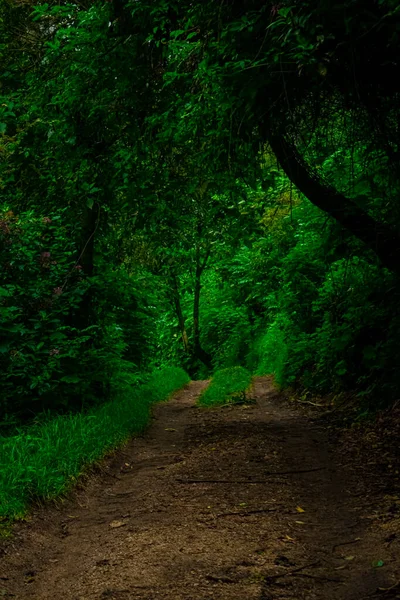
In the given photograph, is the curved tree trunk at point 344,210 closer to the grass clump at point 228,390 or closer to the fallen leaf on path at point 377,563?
the fallen leaf on path at point 377,563

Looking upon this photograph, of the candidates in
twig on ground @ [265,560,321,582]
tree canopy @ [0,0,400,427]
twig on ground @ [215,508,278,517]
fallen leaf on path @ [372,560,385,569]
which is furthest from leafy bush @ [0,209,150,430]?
fallen leaf on path @ [372,560,385,569]

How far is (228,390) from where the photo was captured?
13164 millimetres

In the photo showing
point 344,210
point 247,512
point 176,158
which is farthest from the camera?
point 176,158

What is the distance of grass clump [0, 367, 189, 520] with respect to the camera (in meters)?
4.74

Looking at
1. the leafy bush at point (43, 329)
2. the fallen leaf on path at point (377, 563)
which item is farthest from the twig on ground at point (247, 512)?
the leafy bush at point (43, 329)

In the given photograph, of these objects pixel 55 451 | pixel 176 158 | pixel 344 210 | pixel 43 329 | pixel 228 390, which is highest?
pixel 176 158

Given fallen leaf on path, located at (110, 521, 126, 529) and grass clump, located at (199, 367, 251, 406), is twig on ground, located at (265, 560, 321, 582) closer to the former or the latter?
fallen leaf on path, located at (110, 521, 126, 529)

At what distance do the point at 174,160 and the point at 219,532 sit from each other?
5533 mm

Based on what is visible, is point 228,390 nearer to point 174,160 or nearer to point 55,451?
point 174,160

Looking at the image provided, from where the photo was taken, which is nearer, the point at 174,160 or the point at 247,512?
the point at 247,512

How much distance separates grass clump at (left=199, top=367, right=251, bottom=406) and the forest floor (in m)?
4.79

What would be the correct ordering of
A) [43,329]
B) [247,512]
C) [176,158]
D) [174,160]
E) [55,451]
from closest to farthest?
[247,512]
[55,451]
[43,329]
[176,158]
[174,160]

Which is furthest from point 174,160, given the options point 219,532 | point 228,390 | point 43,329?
point 228,390

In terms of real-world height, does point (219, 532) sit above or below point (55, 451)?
below
